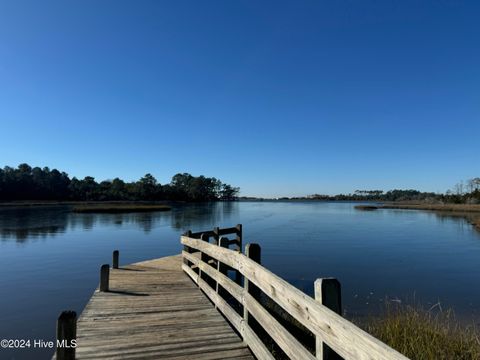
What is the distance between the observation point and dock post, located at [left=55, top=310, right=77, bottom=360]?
10.2 feet

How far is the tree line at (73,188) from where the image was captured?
11909cm

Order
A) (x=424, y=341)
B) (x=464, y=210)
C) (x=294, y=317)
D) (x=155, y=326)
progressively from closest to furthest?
A: (x=294, y=317) < (x=155, y=326) < (x=424, y=341) < (x=464, y=210)

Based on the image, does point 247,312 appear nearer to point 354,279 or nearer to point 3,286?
point 354,279

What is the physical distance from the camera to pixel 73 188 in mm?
140125

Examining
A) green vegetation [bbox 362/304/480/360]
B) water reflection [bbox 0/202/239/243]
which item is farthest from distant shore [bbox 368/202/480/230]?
green vegetation [bbox 362/304/480/360]

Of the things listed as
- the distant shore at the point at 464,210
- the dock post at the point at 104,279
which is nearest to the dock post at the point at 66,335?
the dock post at the point at 104,279

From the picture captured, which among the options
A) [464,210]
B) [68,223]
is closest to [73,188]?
[68,223]

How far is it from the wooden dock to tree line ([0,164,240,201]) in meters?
131

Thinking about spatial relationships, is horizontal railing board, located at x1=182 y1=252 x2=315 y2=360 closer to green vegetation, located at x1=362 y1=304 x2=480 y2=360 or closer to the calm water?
green vegetation, located at x1=362 y1=304 x2=480 y2=360

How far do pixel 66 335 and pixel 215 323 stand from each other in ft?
9.76

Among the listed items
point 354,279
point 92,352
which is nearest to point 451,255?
point 354,279

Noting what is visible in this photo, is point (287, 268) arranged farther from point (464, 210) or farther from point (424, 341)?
point (464, 210)

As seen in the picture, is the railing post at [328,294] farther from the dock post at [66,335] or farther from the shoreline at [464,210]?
the shoreline at [464,210]

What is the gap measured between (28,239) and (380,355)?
31204 millimetres
